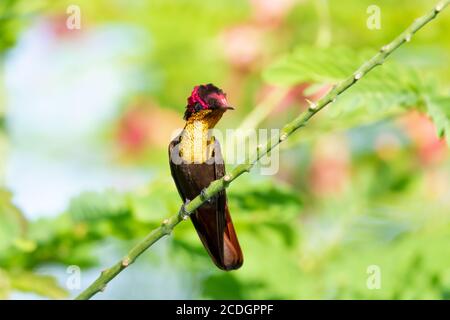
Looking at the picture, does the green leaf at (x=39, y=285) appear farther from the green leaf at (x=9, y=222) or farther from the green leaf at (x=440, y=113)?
the green leaf at (x=440, y=113)

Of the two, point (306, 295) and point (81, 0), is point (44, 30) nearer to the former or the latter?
point (81, 0)

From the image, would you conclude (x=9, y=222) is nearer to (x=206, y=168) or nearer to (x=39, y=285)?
(x=39, y=285)

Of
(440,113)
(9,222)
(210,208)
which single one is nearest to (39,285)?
(9,222)

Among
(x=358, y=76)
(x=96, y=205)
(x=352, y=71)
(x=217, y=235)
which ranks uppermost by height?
(x=352, y=71)

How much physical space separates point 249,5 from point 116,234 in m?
2.54

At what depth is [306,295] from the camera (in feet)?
9.27

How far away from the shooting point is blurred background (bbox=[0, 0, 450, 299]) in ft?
7.91

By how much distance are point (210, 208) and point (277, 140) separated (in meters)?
0.52

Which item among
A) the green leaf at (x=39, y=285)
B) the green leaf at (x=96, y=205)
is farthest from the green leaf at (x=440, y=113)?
the green leaf at (x=39, y=285)

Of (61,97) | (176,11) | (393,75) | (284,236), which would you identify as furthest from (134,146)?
(393,75)

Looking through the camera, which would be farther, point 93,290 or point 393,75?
point 393,75

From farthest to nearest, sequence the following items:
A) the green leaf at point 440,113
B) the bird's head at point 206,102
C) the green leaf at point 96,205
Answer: the green leaf at point 96,205
the green leaf at point 440,113
the bird's head at point 206,102

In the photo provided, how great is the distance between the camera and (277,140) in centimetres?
144

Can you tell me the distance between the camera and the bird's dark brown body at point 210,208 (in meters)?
1.84
